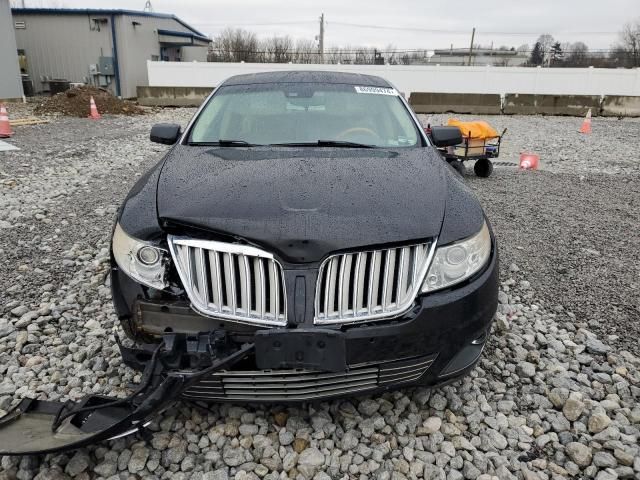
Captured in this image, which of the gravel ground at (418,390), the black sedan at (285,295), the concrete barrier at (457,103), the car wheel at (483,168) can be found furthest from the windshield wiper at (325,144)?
the concrete barrier at (457,103)

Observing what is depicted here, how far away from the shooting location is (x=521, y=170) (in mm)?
7992

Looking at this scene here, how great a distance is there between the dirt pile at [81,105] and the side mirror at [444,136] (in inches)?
545

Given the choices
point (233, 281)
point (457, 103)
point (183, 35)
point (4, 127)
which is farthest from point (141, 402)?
point (183, 35)

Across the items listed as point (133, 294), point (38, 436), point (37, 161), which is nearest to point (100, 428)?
point (38, 436)

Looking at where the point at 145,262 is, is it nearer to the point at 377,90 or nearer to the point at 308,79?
the point at 308,79

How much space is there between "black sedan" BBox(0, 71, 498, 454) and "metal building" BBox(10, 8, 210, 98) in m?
22.0

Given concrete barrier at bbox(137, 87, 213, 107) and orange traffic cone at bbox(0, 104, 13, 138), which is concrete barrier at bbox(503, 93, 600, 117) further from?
orange traffic cone at bbox(0, 104, 13, 138)

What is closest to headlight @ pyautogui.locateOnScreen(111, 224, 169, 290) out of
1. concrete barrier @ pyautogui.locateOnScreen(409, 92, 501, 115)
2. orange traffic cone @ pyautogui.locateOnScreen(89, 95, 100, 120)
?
orange traffic cone @ pyautogui.locateOnScreen(89, 95, 100, 120)

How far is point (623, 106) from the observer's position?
17.1 meters

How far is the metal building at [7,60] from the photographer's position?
16219 mm

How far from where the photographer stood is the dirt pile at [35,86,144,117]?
1467 centimetres

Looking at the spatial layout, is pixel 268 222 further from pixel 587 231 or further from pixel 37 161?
pixel 37 161

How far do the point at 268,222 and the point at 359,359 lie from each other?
0.68 metres

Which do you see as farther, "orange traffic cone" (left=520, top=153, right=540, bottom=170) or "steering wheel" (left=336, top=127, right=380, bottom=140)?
"orange traffic cone" (left=520, top=153, right=540, bottom=170)
